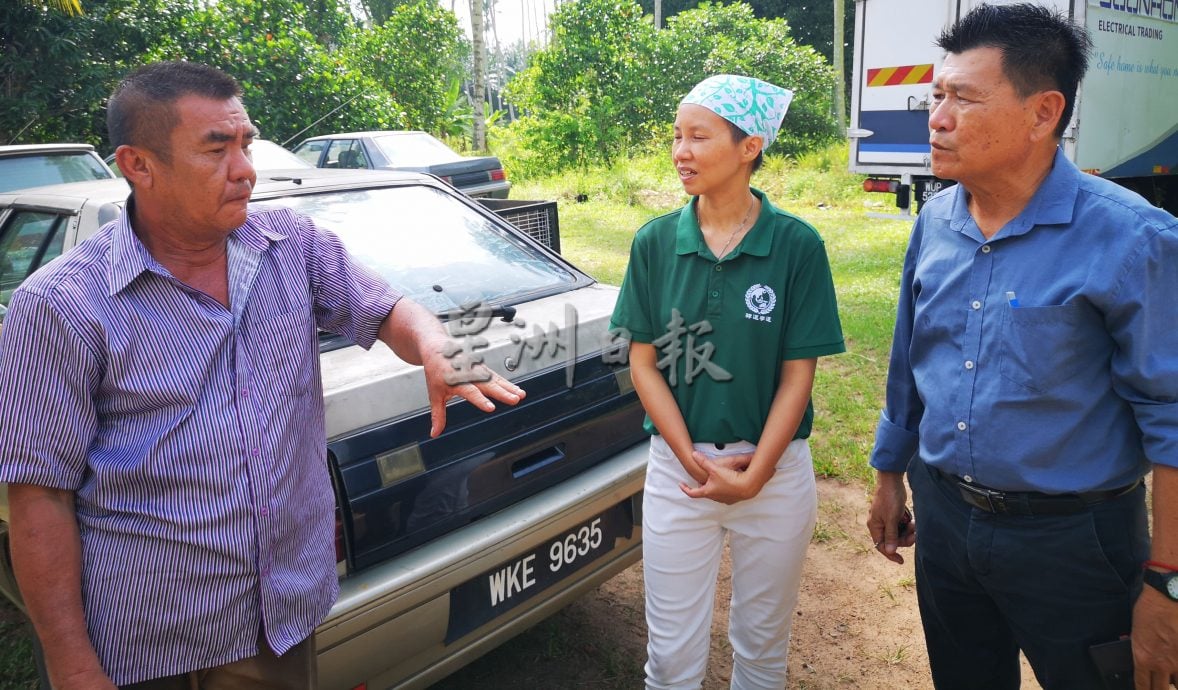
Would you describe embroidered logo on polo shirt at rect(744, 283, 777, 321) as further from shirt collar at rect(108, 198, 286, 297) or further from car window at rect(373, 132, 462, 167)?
car window at rect(373, 132, 462, 167)

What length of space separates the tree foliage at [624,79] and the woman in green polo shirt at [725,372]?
16935 millimetres

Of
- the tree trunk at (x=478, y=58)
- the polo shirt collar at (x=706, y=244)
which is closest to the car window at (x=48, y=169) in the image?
the polo shirt collar at (x=706, y=244)

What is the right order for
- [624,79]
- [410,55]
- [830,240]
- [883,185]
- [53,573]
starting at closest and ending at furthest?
1. [53,573]
2. [883,185]
3. [830,240]
4. [410,55]
5. [624,79]

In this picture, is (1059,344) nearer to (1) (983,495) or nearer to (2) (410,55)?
(1) (983,495)

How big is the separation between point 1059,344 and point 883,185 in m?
7.75

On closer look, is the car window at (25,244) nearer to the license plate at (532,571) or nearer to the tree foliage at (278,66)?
the license plate at (532,571)

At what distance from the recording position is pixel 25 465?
51.7 inches

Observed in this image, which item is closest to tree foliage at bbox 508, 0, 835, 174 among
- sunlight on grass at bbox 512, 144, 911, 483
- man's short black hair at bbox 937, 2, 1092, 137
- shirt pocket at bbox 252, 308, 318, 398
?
sunlight on grass at bbox 512, 144, 911, 483

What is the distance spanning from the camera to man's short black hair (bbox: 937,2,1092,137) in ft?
5.15

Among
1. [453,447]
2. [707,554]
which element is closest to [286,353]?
[453,447]

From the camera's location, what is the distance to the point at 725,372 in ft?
6.42

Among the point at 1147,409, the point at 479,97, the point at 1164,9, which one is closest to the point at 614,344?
the point at 1147,409

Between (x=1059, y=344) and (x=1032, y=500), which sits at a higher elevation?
(x=1059, y=344)

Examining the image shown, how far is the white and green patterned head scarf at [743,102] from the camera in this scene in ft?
6.33
